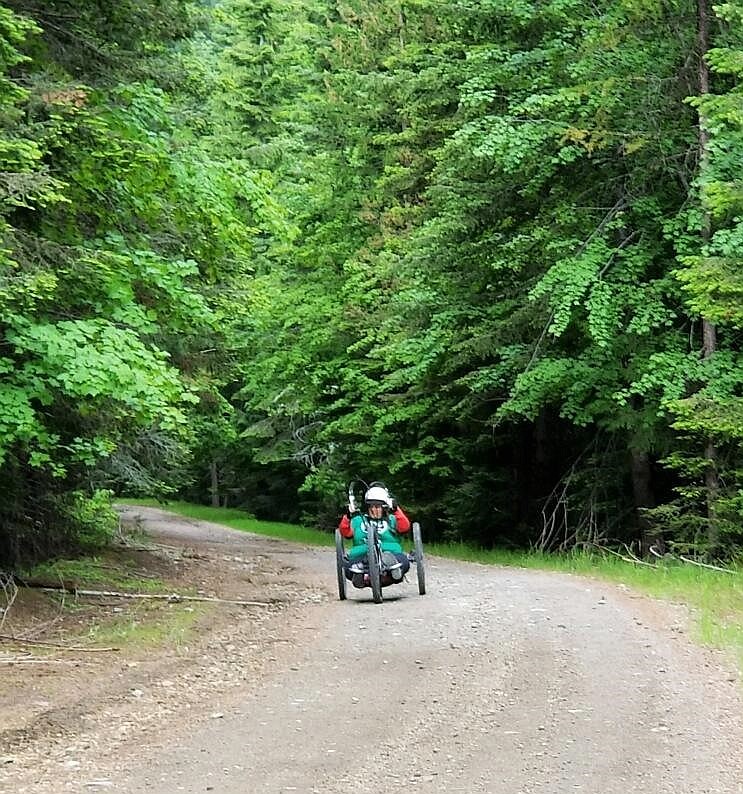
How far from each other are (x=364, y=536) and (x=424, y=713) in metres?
5.43

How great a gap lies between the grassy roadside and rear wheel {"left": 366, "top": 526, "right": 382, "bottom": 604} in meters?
3.28

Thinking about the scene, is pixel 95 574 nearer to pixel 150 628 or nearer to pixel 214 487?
pixel 150 628

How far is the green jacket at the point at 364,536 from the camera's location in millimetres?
12094

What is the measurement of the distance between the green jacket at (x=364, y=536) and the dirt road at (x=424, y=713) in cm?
119

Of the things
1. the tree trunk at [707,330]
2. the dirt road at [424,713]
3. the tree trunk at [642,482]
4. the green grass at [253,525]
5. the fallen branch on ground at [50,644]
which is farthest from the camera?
the green grass at [253,525]

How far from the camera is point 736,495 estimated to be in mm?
14594

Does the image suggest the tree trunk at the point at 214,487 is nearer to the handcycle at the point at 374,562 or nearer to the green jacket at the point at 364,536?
the handcycle at the point at 374,562

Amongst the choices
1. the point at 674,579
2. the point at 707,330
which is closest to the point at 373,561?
the point at 674,579

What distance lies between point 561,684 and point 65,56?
837 centimetres

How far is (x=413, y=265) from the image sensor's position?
757 inches

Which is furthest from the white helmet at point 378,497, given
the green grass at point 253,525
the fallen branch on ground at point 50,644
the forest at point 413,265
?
the green grass at point 253,525

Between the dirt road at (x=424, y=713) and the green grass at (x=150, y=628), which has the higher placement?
the dirt road at (x=424, y=713)

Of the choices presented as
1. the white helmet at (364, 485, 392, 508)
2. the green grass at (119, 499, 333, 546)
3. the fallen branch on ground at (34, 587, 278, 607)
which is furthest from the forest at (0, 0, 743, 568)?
the white helmet at (364, 485, 392, 508)

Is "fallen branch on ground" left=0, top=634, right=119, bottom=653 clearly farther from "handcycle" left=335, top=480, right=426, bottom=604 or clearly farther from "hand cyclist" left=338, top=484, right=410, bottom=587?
"hand cyclist" left=338, top=484, right=410, bottom=587
